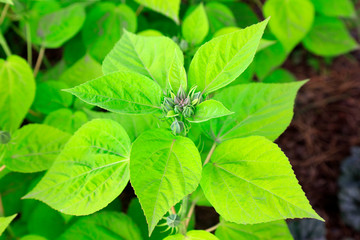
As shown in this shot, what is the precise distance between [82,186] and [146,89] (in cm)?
32

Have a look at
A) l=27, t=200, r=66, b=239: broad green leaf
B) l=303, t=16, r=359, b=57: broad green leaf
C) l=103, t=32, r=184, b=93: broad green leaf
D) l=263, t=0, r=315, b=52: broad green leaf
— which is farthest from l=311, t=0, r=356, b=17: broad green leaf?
l=27, t=200, r=66, b=239: broad green leaf

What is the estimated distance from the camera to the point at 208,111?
705 mm

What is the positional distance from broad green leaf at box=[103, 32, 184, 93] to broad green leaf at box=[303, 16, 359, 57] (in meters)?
1.34

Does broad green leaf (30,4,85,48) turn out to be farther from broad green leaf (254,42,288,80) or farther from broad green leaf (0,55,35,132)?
broad green leaf (254,42,288,80)

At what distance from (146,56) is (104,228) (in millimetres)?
590

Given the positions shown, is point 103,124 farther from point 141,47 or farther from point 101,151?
point 141,47

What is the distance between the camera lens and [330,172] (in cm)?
224

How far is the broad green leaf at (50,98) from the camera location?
1219 millimetres

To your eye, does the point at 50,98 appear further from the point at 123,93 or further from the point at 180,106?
the point at 180,106

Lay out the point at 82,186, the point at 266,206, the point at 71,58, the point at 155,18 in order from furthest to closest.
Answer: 1. the point at 155,18
2. the point at 71,58
3. the point at 82,186
4. the point at 266,206

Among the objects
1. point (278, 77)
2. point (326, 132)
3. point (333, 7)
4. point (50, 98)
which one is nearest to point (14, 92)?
point (50, 98)

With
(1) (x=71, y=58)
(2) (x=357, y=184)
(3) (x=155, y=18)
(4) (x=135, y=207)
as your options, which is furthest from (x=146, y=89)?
(2) (x=357, y=184)

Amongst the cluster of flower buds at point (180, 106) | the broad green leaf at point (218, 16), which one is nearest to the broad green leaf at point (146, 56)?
the cluster of flower buds at point (180, 106)

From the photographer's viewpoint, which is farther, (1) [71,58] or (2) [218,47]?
(1) [71,58]
